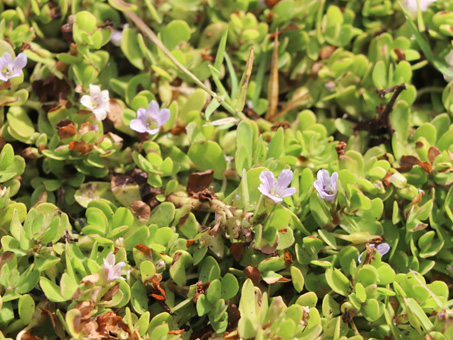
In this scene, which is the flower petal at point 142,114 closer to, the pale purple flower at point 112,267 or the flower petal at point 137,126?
the flower petal at point 137,126

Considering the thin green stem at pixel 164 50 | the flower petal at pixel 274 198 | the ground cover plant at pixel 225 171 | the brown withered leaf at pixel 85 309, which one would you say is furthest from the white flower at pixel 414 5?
the brown withered leaf at pixel 85 309

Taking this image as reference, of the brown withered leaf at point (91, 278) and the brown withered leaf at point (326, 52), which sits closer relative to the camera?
the brown withered leaf at point (91, 278)

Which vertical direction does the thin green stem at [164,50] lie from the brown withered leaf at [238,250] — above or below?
above

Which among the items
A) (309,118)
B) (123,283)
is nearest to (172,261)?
(123,283)

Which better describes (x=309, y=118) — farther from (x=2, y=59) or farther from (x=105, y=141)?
Result: (x=2, y=59)

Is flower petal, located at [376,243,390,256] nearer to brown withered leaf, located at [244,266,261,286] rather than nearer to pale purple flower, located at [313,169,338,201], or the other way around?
pale purple flower, located at [313,169,338,201]

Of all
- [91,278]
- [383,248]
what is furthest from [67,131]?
[383,248]

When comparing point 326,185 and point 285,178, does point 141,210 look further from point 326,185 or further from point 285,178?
point 326,185
